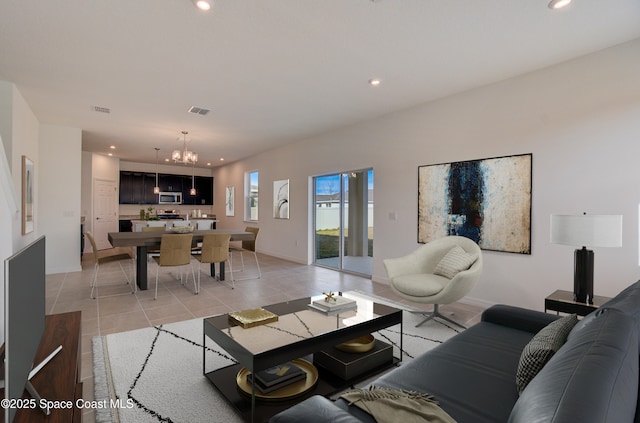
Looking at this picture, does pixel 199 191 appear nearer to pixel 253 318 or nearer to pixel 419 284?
pixel 419 284

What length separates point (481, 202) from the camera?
3947 mm

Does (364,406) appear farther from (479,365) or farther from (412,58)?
(412,58)

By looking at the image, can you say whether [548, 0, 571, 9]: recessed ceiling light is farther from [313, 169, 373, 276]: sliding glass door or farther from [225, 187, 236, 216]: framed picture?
[225, 187, 236, 216]: framed picture

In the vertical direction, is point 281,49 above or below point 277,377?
above

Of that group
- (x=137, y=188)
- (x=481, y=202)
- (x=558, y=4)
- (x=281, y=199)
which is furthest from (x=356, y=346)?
(x=137, y=188)

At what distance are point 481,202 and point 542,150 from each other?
835mm

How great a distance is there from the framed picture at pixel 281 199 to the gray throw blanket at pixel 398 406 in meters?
6.44

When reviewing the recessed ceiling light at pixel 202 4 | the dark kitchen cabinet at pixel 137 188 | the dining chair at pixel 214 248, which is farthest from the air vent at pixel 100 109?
the dark kitchen cabinet at pixel 137 188

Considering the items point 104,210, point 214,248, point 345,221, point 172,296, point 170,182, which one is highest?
point 170,182

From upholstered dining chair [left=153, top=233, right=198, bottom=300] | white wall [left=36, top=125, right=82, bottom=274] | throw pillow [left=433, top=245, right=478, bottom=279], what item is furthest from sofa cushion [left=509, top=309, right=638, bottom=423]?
white wall [left=36, top=125, right=82, bottom=274]

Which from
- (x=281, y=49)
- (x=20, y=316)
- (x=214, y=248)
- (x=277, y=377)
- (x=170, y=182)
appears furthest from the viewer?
(x=170, y=182)

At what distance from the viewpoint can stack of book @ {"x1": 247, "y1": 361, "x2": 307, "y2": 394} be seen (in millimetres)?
1911

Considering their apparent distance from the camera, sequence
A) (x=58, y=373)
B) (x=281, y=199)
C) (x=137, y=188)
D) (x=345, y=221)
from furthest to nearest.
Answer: (x=137, y=188) < (x=281, y=199) < (x=345, y=221) < (x=58, y=373)

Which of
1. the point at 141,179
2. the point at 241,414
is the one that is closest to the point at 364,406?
the point at 241,414
